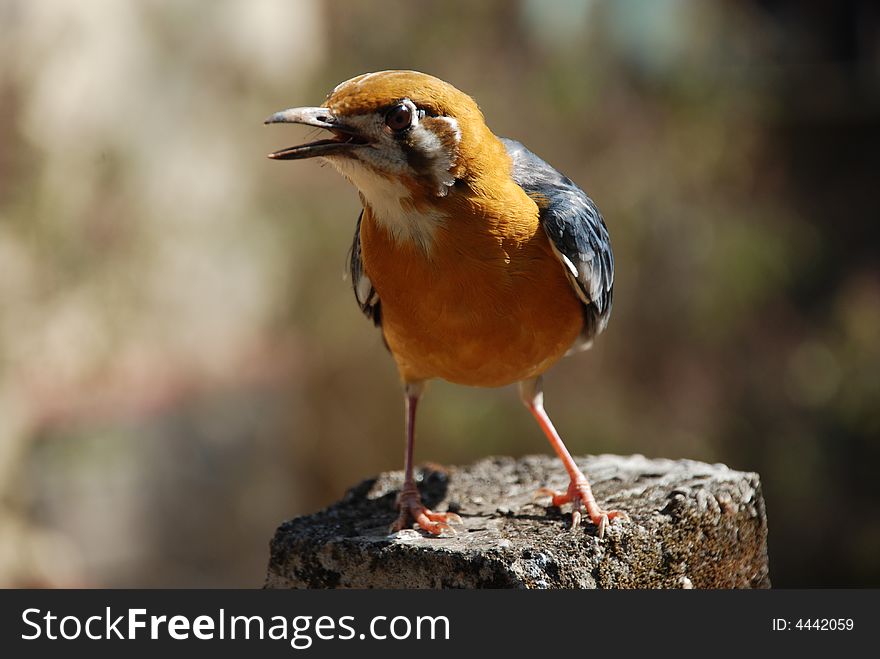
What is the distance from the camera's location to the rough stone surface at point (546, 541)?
10.7ft

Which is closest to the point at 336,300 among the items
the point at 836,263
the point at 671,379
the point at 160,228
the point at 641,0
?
the point at 160,228

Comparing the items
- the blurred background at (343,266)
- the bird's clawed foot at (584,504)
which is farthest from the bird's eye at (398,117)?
the blurred background at (343,266)

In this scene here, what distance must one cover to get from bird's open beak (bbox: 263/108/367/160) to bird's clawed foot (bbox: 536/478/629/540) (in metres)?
1.57

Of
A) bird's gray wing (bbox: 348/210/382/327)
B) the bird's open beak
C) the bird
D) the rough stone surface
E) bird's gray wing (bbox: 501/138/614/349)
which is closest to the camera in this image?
the bird's open beak

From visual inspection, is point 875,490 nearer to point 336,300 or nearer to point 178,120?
point 336,300

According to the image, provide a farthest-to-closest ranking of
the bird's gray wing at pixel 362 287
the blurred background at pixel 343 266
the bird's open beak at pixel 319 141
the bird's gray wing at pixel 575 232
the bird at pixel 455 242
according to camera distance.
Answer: the blurred background at pixel 343 266 < the bird's gray wing at pixel 362 287 < the bird's gray wing at pixel 575 232 < the bird at pixel 455 242 < the bird's open beak at pixel 319 141

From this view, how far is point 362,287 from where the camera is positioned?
373cm

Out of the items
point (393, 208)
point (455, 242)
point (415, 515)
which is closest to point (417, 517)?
point (415, 515)

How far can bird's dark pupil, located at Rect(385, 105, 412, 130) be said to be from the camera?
3102mm

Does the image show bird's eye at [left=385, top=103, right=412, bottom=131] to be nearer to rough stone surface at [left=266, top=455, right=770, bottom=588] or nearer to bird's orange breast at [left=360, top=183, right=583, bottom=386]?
bird's orange breast at [left=360, top=183, right=583, bottom=386]

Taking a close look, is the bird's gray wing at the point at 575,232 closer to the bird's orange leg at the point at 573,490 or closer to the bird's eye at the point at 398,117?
the bird's orange leg at the point at 573,490

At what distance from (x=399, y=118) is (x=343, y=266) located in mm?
5433

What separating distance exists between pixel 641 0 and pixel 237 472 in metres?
6.12

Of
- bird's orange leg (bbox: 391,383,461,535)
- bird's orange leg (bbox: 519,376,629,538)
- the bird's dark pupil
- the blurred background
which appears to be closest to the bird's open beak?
the bird's dark pupil
